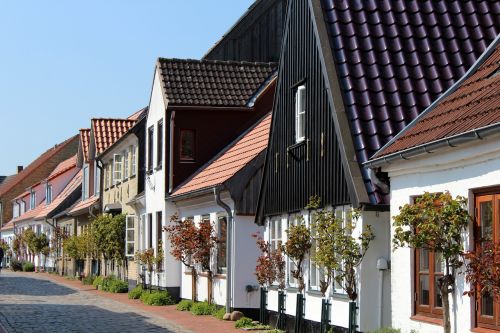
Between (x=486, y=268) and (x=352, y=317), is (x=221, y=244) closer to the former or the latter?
(x=352, y=317)

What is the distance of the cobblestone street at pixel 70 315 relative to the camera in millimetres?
20109

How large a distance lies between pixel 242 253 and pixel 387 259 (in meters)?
8.35

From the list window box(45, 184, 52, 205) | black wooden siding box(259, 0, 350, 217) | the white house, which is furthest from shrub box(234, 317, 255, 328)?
window box(45, 184, 52, 205)

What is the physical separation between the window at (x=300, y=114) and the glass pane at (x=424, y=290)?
5.39m

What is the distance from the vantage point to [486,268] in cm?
1005

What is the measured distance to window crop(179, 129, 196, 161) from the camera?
28125 mm

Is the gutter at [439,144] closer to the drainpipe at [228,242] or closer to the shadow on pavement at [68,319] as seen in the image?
Result: the shadow on pavement at [68,319]

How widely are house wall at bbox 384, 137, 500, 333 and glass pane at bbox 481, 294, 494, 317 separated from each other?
7.3 inches

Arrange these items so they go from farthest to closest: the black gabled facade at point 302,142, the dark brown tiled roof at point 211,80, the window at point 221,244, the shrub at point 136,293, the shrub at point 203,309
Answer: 1. the shrub at point 136,293
2. the dark brown tiled roof at point 211,80
3. the window at point 221,244
4. the shrub at point 203,309
5. the black gabled facade at point 302,142

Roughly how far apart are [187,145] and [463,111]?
651 inches

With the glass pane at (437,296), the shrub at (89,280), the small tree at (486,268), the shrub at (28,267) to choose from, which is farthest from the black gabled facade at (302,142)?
the shrub at (28,267)

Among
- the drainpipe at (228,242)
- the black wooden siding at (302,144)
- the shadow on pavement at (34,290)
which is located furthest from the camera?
the shadow on pavement at (34,290)

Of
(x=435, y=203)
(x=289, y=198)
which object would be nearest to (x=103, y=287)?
(x=289, y=198)

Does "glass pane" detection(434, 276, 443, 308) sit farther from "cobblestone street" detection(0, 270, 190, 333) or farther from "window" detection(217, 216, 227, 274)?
"window" detection(217, 216, 227, 274)
